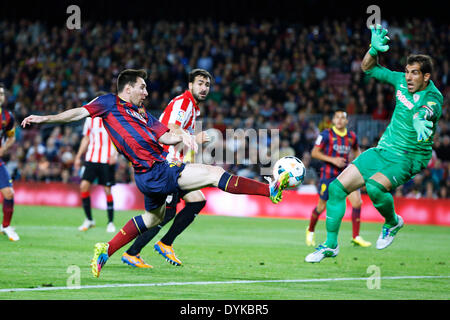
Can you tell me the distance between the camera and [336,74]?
23719mm

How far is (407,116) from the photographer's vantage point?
7.89 meters

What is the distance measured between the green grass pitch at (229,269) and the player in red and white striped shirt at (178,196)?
18 centimetres

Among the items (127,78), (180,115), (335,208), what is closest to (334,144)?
(335,208)

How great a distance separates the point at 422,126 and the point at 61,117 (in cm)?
361

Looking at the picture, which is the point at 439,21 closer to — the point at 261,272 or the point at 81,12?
the point at 81,12

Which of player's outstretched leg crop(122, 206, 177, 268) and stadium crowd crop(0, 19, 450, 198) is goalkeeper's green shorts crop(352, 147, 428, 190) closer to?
player's outstretched leg crop(122, 206, 177, 268)

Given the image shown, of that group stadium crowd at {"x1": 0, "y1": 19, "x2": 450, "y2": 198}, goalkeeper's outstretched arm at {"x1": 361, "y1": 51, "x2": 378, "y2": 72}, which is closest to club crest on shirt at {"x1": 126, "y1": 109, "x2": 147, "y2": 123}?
goalkeeper's outstretched arm at {"x1": 361, "y1": 51, "x2": 378, "y2": 72}

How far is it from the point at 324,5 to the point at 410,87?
20.1 m

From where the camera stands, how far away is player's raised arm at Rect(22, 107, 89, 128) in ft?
22.7

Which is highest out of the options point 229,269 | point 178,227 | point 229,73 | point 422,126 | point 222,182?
point 229,73

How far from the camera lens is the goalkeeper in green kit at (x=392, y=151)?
7.78 metres

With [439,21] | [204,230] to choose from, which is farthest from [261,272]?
[439,21]

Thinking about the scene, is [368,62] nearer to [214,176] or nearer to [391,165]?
[391,165]

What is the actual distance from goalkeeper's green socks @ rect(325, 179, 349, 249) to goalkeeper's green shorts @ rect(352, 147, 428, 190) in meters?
0.30
